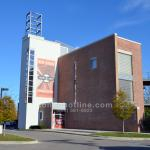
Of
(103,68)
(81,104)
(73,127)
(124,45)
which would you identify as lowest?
(73,127)

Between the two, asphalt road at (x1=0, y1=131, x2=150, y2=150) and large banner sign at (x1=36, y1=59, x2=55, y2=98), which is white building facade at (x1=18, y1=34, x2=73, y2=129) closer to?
large banner sign at (x1=36, y1=59, x2=55, y2=98)

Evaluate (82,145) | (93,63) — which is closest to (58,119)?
(93,63)

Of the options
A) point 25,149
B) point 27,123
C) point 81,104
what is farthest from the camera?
point 27,123

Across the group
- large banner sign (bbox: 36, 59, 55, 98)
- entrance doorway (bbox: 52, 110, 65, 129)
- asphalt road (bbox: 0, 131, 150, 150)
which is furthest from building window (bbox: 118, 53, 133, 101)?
asphalt road (bbox: 0, 131, 150, 150)

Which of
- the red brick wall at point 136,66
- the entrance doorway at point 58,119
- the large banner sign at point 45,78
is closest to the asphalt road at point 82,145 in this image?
the red brick wall at point 136,66

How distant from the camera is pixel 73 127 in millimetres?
50469

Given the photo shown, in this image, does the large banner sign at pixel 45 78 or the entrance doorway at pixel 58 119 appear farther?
the large banner sign at pixel 45 78

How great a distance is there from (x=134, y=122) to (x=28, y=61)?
23.4m

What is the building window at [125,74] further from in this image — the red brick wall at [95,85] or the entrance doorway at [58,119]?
the entrance doorway at [58,119]

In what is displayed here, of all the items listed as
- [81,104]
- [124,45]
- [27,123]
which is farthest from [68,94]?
[124,45]

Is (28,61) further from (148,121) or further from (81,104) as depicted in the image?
(148,121)

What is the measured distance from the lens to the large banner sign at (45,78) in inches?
2174

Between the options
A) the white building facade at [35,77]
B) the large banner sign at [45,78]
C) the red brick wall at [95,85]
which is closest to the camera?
the red brick wall at [95,85]

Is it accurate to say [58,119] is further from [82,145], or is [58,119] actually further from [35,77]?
[82,145]
